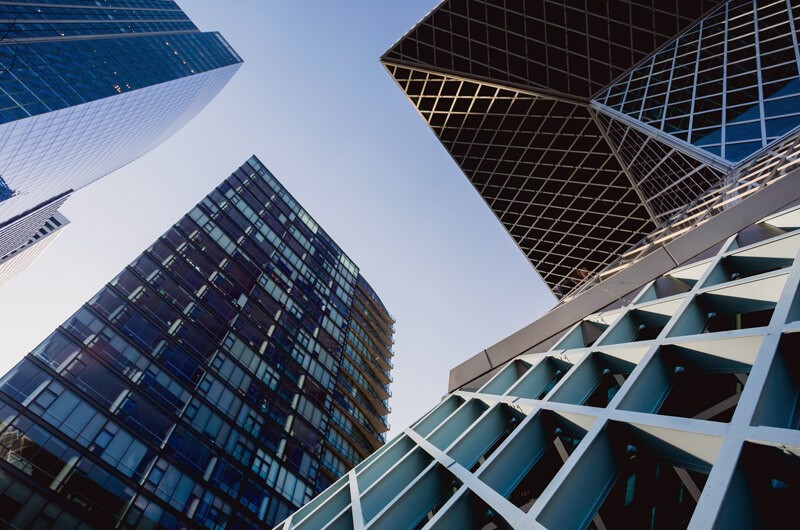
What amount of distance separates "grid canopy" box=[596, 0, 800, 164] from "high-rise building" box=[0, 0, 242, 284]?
61.0 m

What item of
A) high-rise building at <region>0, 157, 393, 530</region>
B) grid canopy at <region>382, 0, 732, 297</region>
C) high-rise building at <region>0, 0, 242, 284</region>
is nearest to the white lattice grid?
high-rise building at <region>0, 0, 242, 284</region>

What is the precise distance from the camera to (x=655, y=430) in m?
4.71

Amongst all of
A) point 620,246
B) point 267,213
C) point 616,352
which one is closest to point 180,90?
point 267,213

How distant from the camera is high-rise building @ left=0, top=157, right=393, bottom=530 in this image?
1056 inches

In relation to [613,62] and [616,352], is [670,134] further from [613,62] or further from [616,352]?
[616,352]

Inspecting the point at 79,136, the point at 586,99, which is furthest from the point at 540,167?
the point at 79,136

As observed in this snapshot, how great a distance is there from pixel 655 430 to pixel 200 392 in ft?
126

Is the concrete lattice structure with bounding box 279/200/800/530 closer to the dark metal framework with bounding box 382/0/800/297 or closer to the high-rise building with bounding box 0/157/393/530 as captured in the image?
the high-rise building with bounding box 0/157/393/530

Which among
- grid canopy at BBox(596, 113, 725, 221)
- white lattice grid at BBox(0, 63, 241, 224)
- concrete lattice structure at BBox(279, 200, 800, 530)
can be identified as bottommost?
concrete lattice structure at BBox(279, 200, 800, 530)

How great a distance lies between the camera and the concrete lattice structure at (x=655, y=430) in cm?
369

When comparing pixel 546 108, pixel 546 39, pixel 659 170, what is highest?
pixel 546 39

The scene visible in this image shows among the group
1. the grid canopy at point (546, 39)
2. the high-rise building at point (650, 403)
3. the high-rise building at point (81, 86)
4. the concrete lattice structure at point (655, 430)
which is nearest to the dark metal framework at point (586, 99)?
the grid canopy at point (546, 39)

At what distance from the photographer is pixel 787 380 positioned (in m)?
4.36

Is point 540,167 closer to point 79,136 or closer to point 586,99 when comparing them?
point 586,99
